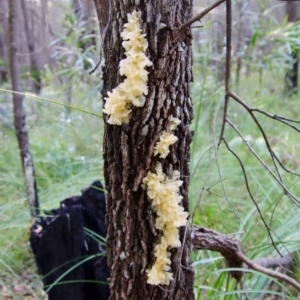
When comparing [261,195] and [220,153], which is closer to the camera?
[261,195]

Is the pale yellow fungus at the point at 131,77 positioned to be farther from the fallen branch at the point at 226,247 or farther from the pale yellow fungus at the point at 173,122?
the fallen branch at the point at 226,247

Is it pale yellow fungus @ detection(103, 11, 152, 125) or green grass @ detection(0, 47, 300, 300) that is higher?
pale yellow fungus @ detection(103, 11, 152, 125)

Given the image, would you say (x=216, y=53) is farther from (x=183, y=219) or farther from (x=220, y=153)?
Answer: (x=183, y=219)

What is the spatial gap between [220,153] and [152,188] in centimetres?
160

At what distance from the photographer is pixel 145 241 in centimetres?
72

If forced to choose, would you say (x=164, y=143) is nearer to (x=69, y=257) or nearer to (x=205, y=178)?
(x=205, y=178)

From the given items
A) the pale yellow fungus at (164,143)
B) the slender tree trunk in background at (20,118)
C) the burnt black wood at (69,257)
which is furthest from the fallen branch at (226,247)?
the slender tree trunk in background at (20,118)

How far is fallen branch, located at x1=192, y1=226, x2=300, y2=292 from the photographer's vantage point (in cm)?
86

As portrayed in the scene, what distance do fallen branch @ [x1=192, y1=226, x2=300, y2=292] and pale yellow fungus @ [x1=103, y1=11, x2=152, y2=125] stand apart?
34 cm

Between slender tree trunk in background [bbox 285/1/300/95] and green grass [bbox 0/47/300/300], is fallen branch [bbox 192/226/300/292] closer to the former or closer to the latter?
green grass [bbox 0/47/300/300]

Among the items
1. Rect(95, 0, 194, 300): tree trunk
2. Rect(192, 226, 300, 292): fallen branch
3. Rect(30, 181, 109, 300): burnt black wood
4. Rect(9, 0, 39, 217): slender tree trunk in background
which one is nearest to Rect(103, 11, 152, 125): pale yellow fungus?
Rect(95, 0, 194, 300): tree trunk

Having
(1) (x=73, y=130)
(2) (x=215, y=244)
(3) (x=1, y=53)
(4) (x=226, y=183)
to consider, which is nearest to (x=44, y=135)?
(1) (x=73, y=130)

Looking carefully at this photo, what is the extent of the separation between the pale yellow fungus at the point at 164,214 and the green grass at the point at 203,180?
67 millimetres

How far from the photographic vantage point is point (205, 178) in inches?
28.7
